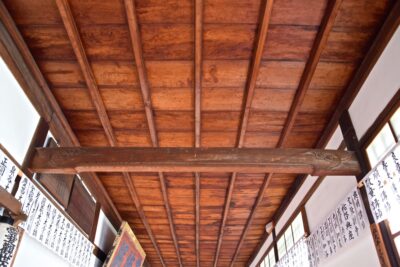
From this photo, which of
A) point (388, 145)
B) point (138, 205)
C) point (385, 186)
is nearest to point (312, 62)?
point (388, 145)

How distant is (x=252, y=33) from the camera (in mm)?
3268

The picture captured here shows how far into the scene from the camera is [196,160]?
357cm

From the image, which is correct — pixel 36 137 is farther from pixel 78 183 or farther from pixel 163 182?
pixel 163 182

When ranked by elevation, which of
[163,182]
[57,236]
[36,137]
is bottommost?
[57,236]

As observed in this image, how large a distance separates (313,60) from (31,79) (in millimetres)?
2897

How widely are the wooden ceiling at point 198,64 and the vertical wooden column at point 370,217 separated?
37 cm

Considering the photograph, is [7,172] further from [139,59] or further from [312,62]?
[312,62]

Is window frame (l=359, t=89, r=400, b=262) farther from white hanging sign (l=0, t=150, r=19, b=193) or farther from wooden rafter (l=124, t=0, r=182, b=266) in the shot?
white hanging sign (l=0, t=150, r=19, b=193)

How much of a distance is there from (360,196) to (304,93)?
124cm

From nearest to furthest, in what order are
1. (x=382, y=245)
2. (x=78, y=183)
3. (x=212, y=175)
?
(x=382, y=245), (x=78, y=183), (x=212, y=175)

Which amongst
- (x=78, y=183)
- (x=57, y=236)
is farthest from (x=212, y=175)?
(x=57, y=236)

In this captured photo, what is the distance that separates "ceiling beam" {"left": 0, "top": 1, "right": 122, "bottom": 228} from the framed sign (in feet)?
7.13

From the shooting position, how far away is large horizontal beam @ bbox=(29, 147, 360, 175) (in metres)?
3.55

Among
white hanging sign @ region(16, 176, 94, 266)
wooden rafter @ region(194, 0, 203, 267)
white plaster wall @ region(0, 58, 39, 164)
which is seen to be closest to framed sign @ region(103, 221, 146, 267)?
white hanging sign @ region(16, 176, 94, 266)
